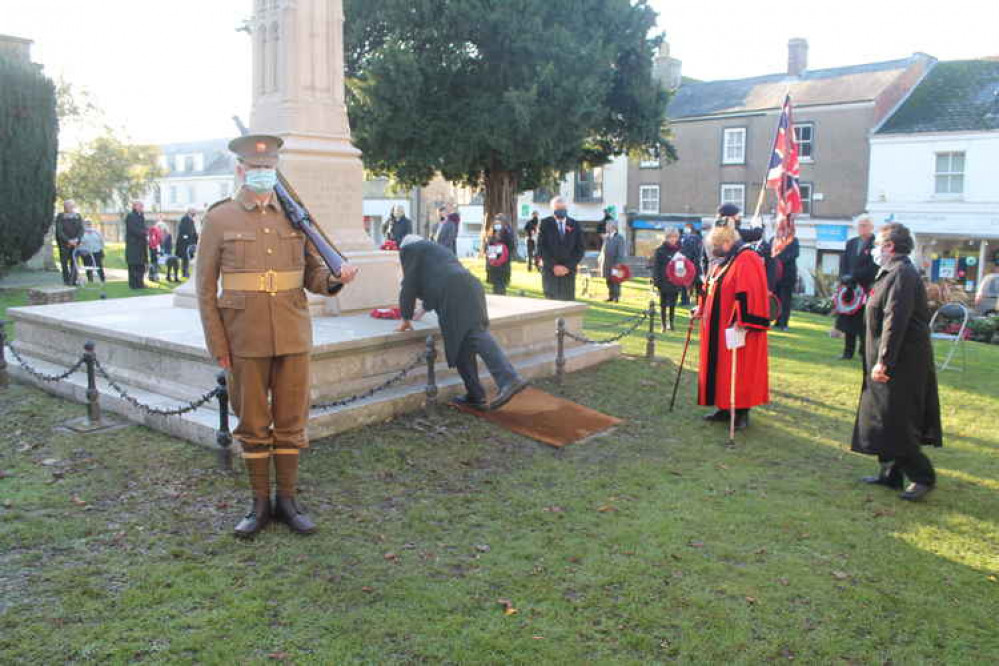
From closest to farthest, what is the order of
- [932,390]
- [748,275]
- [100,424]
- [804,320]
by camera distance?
[932,390] < [100,424] < [748,275] < [804,320]

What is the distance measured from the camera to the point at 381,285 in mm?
10031

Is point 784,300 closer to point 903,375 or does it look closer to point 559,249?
point 559,249

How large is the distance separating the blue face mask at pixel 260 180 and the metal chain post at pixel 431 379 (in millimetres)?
2846

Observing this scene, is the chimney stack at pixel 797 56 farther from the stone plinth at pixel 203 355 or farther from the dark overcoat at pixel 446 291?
the dark overcoat at pixel 446 291

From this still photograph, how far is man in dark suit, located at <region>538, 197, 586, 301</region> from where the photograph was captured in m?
13.4

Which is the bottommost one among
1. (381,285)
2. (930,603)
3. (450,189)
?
(930,603)

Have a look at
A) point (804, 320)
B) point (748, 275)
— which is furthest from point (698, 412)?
point (804, 320)

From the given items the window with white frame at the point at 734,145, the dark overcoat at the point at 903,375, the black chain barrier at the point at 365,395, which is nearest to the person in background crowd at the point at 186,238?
the black chain barrier at the point at 365,395

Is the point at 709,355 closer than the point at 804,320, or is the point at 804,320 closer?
the point at 709,355

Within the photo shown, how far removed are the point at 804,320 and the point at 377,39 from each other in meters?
13.3

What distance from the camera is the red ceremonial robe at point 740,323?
764 cm

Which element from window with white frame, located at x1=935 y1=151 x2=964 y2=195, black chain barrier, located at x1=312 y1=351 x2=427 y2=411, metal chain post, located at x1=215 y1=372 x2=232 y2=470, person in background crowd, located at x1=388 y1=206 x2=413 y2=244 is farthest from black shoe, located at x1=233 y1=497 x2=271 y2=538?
window with white frame, located at x1=935 y1=151 x2=964 y2=195

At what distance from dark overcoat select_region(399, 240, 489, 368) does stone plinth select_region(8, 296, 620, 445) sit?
0.44 m

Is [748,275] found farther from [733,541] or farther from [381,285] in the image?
[381,285]
